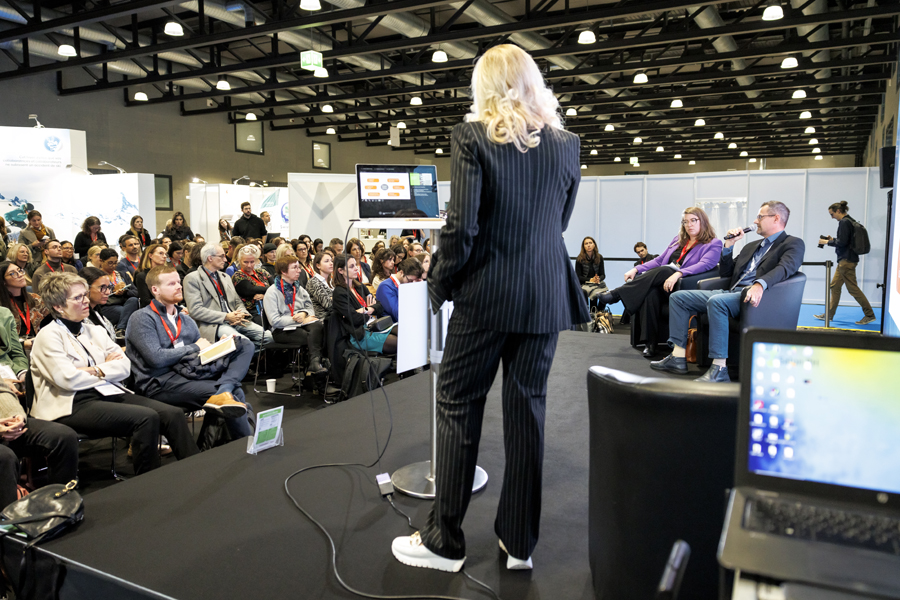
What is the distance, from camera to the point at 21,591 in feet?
6.63

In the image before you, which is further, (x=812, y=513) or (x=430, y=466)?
(x=430, y=466)

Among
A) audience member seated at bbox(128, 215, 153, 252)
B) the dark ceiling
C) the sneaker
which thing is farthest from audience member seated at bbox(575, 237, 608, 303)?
the sneaker

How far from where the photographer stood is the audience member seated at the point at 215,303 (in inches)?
184

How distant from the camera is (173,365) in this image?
3262mm

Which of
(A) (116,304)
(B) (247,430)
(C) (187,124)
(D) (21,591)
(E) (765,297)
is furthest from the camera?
(C) (187,124)

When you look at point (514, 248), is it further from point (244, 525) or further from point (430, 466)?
point (244, 525)

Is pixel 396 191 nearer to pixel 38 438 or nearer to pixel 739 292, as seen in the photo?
pixel 38 438

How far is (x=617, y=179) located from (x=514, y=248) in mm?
9152

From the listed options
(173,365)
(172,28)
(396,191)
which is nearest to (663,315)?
(396,191)

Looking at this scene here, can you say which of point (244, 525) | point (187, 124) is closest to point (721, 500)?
point (244, 525)

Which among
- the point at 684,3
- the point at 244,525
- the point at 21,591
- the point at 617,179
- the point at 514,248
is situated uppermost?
the point at 684,3

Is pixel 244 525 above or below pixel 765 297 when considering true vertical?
below

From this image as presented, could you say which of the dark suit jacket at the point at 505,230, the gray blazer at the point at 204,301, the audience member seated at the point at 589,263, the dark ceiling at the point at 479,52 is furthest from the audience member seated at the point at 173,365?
the audience member seated at the point at 589,263

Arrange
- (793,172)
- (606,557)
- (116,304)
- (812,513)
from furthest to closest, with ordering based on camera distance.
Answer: (793,172) → (116,304) → (606,557) → (812,513)
